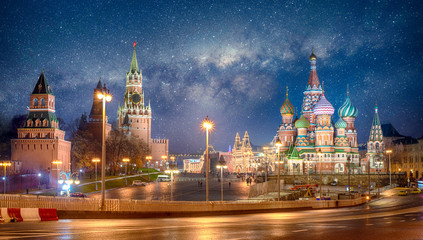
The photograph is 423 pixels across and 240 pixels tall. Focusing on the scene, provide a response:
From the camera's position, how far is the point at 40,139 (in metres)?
91.9

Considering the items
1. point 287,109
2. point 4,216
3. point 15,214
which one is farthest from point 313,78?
point 4,216

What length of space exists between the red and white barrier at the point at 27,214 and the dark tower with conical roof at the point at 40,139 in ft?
227

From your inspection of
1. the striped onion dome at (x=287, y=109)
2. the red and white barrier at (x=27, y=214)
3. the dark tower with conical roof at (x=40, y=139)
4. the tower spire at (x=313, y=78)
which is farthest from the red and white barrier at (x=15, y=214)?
the tower spire at (x=313, y=78)

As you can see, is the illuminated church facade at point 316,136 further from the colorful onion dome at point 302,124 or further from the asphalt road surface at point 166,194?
the asphalt road surface at point 166,194

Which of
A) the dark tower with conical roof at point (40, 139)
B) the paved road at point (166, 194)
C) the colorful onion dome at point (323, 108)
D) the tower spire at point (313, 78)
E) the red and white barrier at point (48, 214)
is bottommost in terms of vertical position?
the paved road at point (166, 194)

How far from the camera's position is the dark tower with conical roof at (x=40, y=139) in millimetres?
91425

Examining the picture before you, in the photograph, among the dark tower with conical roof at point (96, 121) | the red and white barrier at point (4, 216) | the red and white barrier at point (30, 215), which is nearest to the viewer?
the red and white barrier at point (4, 216)

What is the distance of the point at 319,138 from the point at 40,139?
2794 inches

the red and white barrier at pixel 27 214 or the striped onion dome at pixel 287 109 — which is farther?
the striped onion dome at pixel 287 109

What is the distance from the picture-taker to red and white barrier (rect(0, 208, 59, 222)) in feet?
71.5

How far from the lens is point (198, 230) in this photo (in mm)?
18938

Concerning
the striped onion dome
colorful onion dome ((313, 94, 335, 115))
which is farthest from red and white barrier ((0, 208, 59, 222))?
the striped onion dome

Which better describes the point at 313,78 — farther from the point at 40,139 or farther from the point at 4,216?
the point at 4,216

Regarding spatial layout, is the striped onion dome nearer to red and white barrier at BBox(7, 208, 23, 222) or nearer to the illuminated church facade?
the illuminated church facade
